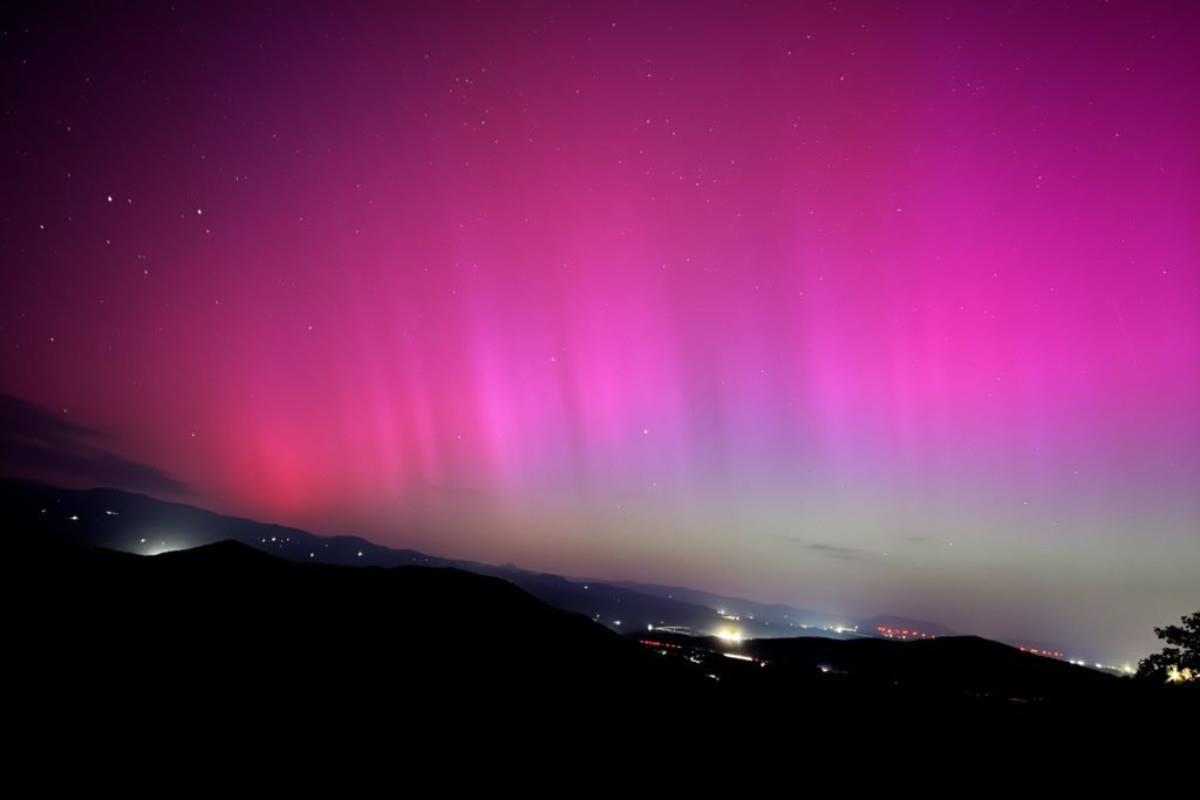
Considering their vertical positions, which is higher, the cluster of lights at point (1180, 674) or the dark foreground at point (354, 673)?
the cluster of lights at point (1180, 674)

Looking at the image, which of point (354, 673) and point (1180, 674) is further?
point (1180, 674)

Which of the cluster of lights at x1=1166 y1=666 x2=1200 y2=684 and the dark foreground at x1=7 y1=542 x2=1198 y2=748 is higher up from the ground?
the cluster of lights at x1=1166 y1=666 x2=1200 y2=684

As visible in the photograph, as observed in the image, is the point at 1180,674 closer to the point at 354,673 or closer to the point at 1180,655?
the point at 1180,655

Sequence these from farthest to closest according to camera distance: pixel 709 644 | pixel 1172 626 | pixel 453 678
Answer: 1. pixel 709 644
2. pixel 1172 626
3. pixel 453 678

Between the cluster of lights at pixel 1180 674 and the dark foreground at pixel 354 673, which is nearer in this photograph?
the dark foreground at pixel 354 673

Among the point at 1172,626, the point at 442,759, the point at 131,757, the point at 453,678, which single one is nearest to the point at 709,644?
the point at 1172,626

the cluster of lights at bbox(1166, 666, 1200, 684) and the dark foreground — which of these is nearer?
the dark foreground

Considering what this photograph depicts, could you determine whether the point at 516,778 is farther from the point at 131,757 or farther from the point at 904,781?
the point at 904,781

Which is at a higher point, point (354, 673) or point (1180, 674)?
point (1180, 674)

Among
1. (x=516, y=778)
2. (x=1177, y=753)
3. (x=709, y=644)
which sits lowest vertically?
(x=709, y=644)

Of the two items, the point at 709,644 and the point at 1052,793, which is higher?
the point at 1052,793

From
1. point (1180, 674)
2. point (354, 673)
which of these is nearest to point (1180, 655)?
point (1180, 674)
